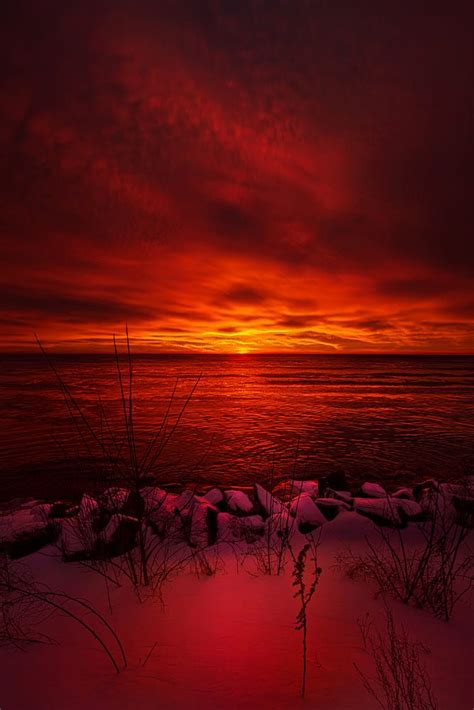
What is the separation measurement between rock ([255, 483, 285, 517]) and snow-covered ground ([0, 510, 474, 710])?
175 centimetres

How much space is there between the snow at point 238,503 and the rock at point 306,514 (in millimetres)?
724

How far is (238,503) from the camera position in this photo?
5.58m

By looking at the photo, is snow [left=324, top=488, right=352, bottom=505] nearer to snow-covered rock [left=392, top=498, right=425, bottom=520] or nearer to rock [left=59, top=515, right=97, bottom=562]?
snow-covered rock [left=392, top=498, right=425, bottom=520]

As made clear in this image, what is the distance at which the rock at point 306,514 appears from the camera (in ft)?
15.5

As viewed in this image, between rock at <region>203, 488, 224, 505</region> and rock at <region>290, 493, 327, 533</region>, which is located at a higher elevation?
rock at <region>290, 493, 327, 533</region>

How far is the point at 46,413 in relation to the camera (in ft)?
57.2

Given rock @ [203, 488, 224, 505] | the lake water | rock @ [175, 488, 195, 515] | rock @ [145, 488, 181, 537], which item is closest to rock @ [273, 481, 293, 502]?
the lake water

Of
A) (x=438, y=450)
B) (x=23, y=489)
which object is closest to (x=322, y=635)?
(x=23, y=489)

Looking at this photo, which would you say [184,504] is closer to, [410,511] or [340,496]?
[340,496]

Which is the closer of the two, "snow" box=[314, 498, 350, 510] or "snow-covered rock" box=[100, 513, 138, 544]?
"snow-covered rock" box=[100, 513, 138, 544]

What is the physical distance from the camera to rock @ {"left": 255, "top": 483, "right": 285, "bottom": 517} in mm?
5156

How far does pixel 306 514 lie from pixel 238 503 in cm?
118

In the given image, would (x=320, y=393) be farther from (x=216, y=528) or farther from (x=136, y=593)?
(x=136, y=593)

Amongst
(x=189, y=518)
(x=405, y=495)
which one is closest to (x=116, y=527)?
A: (x=189, y=518)
